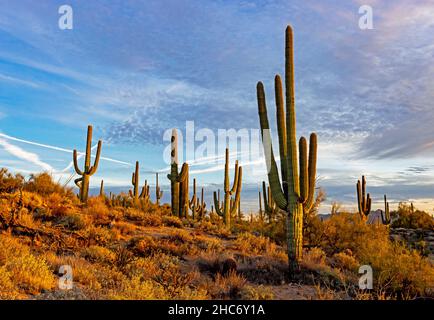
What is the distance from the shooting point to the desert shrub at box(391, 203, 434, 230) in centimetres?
2959

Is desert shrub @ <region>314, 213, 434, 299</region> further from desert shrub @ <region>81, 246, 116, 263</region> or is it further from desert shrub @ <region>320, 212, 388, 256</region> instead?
desert shrub @ <region>81, 246, 116, 263</region>

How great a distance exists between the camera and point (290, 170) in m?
10.7

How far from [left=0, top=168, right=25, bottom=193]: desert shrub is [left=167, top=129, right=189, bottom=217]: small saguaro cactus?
798 cm

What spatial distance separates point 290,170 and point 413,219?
25.1 metres

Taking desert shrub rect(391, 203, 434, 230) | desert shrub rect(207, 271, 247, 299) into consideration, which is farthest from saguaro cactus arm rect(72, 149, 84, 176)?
desert shrub rect(391, 203, 434, 230)

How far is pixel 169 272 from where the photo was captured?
9.46 m

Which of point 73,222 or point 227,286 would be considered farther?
point 73,222

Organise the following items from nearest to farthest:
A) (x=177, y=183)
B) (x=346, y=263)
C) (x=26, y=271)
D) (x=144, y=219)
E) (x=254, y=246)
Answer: (x=26, y=271)
(x=346, y=263)
(x=254, y=246)
(x=144, y=219)
(x=177, y=183)

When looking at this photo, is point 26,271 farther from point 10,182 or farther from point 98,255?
point 10,182

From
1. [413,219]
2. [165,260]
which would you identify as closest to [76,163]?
[165,260]

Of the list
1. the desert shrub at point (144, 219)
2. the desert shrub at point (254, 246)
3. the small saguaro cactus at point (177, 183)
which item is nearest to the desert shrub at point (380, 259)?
the desert shrub at point (254, 246)
